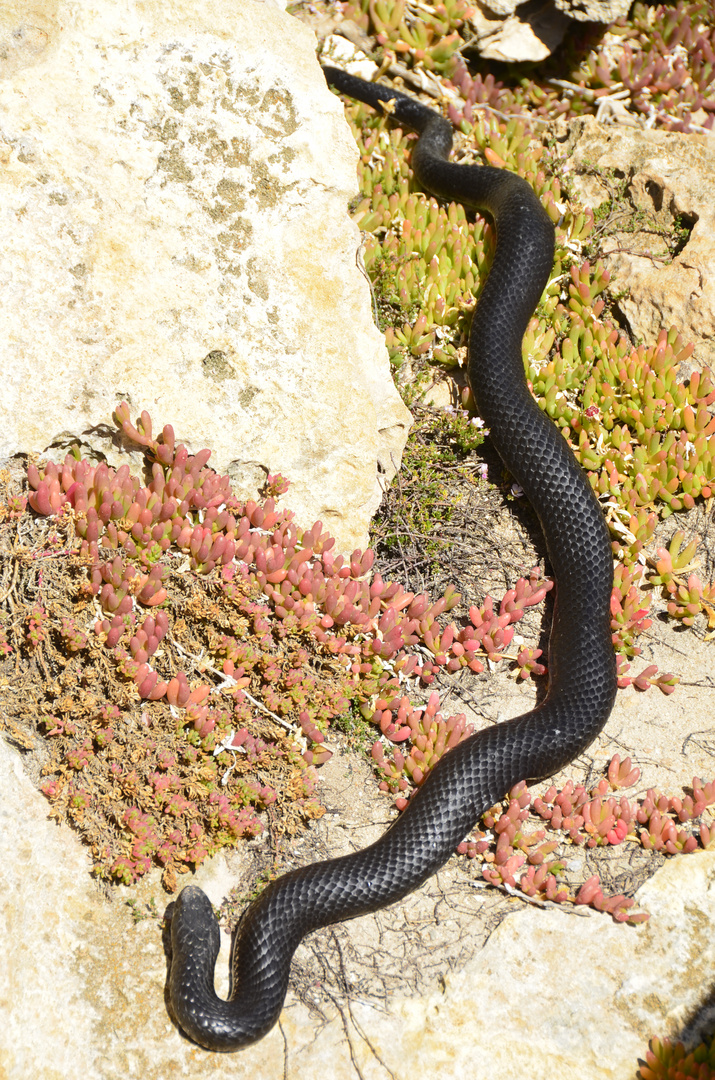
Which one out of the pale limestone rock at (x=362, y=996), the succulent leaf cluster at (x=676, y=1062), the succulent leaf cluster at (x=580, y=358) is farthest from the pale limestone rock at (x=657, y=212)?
the succulent leaf cluster at (x=676, y=1062)

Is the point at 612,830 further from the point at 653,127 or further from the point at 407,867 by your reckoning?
the point at 653,127

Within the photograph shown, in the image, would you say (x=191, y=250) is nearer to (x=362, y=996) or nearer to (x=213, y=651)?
(x=213, y=651)

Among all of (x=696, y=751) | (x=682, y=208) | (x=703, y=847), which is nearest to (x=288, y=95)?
(x=682, y=208)

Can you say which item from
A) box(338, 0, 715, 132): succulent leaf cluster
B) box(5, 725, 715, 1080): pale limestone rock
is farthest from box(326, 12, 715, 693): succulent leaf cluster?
box(5, 725, 715, 1080): pale limestone rock

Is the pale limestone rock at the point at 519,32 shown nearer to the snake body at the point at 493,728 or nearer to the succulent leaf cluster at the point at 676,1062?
the snake body at the point at 493,728

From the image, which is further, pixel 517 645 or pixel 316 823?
pixel 517 645

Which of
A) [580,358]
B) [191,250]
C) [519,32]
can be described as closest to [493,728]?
[580,358]
